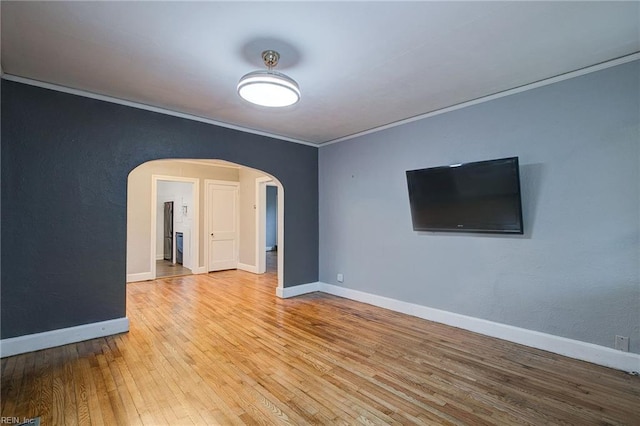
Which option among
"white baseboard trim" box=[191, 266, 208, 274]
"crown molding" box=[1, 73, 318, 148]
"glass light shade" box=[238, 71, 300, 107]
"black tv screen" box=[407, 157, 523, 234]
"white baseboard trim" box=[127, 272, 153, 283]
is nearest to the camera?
"glass light shade" box=[238, 71, 300, 107]

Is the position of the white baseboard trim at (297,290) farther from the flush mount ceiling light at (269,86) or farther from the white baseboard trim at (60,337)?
the flush mount ceiling light at (269,86)

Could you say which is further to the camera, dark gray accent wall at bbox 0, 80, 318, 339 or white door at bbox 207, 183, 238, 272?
white door at bbox 207, 183, 238, 272

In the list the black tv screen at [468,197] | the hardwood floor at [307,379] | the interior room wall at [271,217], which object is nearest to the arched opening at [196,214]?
the hardwood floor at [307,379]

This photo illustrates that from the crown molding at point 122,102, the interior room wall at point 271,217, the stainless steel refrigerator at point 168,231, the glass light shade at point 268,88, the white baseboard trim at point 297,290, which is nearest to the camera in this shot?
the glass light shade at point 268,88

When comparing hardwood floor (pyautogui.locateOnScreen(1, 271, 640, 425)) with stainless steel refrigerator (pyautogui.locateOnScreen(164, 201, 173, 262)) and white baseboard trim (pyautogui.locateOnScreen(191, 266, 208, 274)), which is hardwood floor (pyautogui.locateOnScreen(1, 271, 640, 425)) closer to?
white baseboard trim (pyautogui.locateOnScreen(191, 266, 208, 274))

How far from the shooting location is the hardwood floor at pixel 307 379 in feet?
6.76

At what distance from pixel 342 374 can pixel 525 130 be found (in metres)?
3.10

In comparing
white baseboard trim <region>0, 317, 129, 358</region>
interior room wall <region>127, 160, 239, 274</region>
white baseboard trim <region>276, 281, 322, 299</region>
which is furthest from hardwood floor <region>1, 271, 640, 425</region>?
interior room wall <region>127, 160, 239, 274</region>

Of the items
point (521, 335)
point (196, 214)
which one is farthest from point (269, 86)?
point (196, 214)

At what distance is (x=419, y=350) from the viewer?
10.0 feet

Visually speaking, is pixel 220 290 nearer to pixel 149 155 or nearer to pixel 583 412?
pixel 149 155

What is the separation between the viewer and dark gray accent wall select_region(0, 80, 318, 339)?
293 cm

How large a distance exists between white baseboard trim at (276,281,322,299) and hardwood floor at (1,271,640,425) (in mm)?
1110

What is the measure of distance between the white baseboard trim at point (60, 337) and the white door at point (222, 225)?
3801mm
